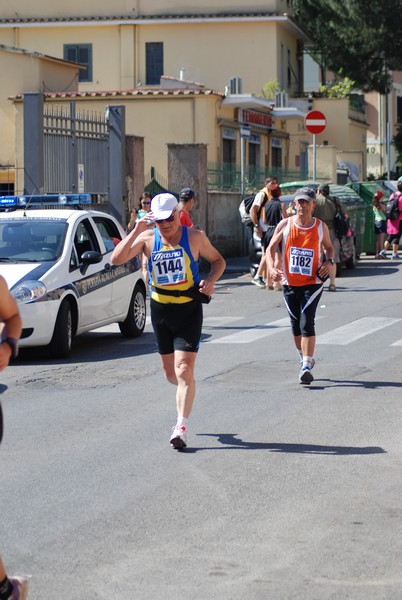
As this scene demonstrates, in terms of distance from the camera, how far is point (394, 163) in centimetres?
7088

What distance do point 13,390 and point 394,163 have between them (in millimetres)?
61332

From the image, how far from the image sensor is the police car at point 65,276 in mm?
13242

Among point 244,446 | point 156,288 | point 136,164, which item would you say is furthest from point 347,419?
point 136,164

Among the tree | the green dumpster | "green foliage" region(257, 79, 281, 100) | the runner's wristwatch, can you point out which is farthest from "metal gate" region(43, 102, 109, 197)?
the tree

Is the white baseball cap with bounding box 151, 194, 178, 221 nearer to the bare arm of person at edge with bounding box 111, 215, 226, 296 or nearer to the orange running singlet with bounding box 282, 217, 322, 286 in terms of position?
the bare arm of person at edge with bounding box 111, 215, 226, 296

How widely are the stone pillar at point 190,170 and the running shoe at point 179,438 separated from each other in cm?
1935

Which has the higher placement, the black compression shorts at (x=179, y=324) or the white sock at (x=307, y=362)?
the black compression shorts at (x=179, y=324)

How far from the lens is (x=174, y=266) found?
891 cm

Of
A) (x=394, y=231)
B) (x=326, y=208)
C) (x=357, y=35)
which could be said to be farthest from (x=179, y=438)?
(x=357, y=35)

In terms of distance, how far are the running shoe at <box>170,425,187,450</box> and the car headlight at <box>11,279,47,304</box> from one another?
487cm

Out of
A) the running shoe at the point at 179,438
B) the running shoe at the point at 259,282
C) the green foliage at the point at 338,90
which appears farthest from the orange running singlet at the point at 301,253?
the green foliage at the point at 338,90

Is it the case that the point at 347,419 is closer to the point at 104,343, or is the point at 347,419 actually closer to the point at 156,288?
the point at 156,288

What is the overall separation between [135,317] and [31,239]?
80.3 inches

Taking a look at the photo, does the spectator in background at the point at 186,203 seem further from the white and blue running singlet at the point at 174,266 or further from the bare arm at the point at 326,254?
the white and blue running singlet at the point at 174,266
